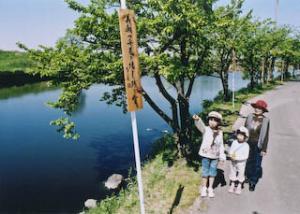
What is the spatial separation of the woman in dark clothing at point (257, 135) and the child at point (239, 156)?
1.17 feet

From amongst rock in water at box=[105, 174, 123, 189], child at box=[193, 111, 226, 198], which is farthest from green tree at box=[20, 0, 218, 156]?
rock in water at box=[105, 174, 123, 189]

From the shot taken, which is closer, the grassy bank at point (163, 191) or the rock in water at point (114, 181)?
the grassy bank at point (163, 191)

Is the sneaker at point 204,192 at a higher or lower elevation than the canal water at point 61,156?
higher

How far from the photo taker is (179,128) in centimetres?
1393

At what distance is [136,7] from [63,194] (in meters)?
9.86

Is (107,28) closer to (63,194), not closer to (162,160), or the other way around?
(162,160)

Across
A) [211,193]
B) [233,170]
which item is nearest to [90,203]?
[211,193]

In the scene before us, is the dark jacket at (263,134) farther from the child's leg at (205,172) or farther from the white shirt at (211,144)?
the child's leg at (205,172)

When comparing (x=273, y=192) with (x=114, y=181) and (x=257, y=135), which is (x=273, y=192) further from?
(x=114, y=181)

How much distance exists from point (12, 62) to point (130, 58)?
75.6 metres

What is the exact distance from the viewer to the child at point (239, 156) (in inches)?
367

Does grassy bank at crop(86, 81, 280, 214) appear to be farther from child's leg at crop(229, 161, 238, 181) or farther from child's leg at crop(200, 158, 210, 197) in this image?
child's leg at crop(229, 161, 238, 181)

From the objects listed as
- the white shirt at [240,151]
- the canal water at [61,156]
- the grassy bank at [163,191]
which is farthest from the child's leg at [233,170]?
the canal water at [61,156]

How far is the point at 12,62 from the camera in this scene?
249 ft
